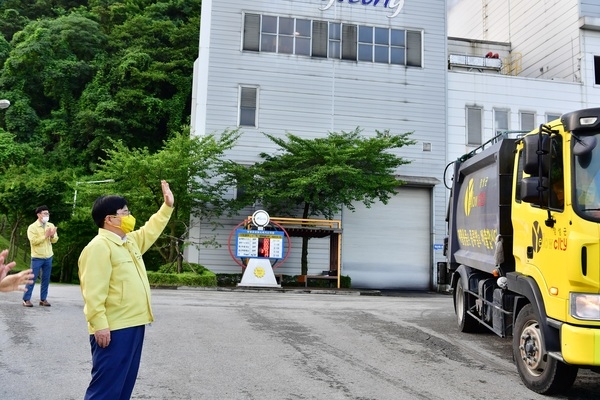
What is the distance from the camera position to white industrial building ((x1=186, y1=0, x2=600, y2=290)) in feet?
82.6

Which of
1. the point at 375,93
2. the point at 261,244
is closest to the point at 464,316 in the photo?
the point at 261,244

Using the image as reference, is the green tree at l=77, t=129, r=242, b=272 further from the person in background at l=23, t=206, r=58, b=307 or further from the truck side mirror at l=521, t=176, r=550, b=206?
the truck side mirror at l=521, t=176, r=550, b=206

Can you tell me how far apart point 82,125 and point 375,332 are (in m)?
33.8

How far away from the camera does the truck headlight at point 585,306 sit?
4.93 metres

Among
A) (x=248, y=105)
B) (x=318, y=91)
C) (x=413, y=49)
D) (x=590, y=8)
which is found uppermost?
(x=590, y=8)

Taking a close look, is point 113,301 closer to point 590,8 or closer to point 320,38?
point 320,38

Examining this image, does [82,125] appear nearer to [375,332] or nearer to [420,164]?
[420,164]

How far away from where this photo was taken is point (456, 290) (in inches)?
399

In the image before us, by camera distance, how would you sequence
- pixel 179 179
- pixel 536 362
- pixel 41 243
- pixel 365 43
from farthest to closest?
1. pixel 365 43
2. pixel 179 179
3. pixel 41 243
4. pixel 536 362

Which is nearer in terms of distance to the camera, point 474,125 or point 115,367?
point 115,367

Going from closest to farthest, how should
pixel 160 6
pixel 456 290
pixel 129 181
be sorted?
pixel 456 290
pixel 129 181
pixel 160 6

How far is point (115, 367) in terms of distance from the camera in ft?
12.6

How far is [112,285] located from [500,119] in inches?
1026

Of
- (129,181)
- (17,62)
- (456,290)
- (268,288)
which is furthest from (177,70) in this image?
(456,290)
